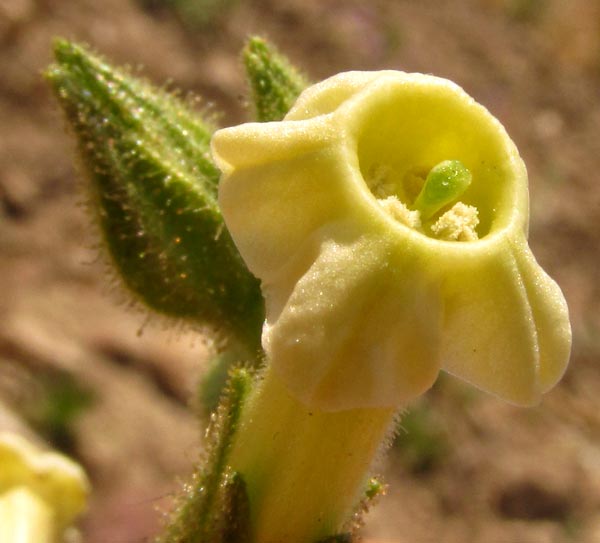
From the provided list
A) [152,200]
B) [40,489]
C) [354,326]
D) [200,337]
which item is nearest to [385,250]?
[354,326]

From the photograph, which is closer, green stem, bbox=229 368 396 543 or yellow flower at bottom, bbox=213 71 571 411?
yellow flower at bottom, bbox=213 71 571 411

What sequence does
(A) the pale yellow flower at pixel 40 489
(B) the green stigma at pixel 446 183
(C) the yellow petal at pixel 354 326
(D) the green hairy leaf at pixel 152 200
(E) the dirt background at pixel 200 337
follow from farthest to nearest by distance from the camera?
(E) the dirt background at pixel 200 337 → (A) the pale yellow flower at pixel 40 489 → (D) the green hairy leaf at pixel 152 200 → (B) the green stigma at pixel 446 183 → (C) the yellow petal at pixel 354 326

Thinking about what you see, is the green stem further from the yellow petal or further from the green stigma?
the green stigma

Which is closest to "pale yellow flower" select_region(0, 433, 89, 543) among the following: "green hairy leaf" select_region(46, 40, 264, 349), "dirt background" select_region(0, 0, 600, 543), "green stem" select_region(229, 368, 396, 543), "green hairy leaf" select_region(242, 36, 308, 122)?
"green hairy leaf" select_region(46, 40, 264, 349)

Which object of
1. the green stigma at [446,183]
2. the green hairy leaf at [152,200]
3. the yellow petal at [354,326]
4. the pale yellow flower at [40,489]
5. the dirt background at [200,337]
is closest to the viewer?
the yellow petal at [354,326]

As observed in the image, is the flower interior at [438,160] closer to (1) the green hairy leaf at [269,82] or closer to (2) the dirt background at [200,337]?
(1) the green hairy leaf at [269,82]

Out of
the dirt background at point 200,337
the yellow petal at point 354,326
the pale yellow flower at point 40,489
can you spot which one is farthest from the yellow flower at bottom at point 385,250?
the dirt background at point 200,337
